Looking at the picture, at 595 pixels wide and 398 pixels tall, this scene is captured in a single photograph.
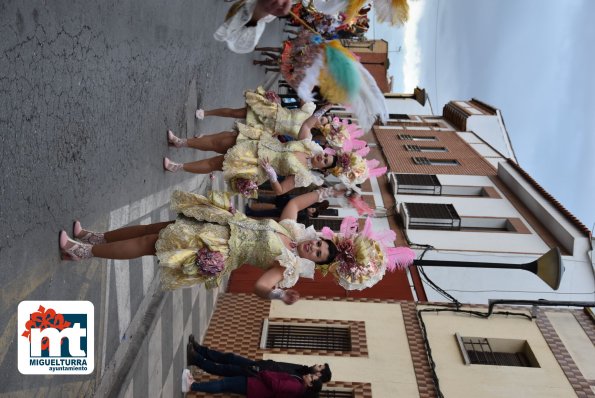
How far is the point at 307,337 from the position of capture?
26.9ft

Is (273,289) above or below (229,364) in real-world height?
above

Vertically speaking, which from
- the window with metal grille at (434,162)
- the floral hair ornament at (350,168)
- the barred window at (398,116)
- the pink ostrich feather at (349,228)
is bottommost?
the window with metal grille at (434,162)

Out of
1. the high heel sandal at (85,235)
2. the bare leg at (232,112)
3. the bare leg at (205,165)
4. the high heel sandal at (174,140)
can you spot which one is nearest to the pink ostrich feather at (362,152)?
A: the bare leg at (205,165)

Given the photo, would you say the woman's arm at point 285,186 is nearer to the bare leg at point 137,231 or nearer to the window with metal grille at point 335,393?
the bare leg at point 137,231

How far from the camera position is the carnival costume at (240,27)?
14.5 feet

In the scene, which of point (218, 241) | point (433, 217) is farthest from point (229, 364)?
point (433, 217)

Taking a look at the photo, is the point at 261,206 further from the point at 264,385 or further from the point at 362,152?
the point at 264,385

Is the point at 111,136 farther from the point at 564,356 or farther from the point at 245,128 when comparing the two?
the point at 564,356

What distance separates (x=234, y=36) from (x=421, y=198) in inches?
367

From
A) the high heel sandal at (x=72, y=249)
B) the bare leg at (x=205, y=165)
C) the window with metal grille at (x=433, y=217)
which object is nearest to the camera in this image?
the high heel sandal at (x=72, y=249)

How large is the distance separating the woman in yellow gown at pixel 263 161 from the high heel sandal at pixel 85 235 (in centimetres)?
210

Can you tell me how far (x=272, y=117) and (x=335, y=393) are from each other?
13.5 feet

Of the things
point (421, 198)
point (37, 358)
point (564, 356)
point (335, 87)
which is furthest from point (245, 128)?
point (421, 198)

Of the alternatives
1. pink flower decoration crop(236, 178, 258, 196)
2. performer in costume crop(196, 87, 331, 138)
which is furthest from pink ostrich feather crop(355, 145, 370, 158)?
pink flower decoration crop(236, 178, 258, 196)
